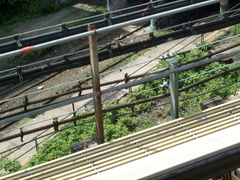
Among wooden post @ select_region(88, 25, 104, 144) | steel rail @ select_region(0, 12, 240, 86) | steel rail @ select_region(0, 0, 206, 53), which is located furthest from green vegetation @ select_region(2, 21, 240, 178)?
wooden post @ select_region(88, 25, 104, 144)

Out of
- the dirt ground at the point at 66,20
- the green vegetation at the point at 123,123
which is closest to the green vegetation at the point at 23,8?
the dirt ground at the point at 66,20

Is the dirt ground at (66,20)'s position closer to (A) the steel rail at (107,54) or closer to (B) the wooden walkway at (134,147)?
(A) the steel rail at (107,54)

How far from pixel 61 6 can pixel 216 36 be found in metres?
7.44

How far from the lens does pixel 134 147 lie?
4.55m

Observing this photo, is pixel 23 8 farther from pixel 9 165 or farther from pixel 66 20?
pixel 9 165

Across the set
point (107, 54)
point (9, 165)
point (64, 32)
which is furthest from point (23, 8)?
point (107, 54)

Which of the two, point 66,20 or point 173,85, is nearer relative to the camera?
point 173,85

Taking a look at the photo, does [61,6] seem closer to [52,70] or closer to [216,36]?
[216,36]

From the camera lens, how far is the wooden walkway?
14.1 feet

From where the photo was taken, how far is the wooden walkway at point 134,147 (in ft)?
14.1

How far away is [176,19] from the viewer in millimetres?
16281

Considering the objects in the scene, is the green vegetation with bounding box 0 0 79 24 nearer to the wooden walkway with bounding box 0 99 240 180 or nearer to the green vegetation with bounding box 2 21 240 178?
the green vegetation with bounding box 2 21 240 178

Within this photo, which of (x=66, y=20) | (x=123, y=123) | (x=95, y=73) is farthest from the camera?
(x=66, y=20)

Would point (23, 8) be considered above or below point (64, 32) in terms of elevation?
below
